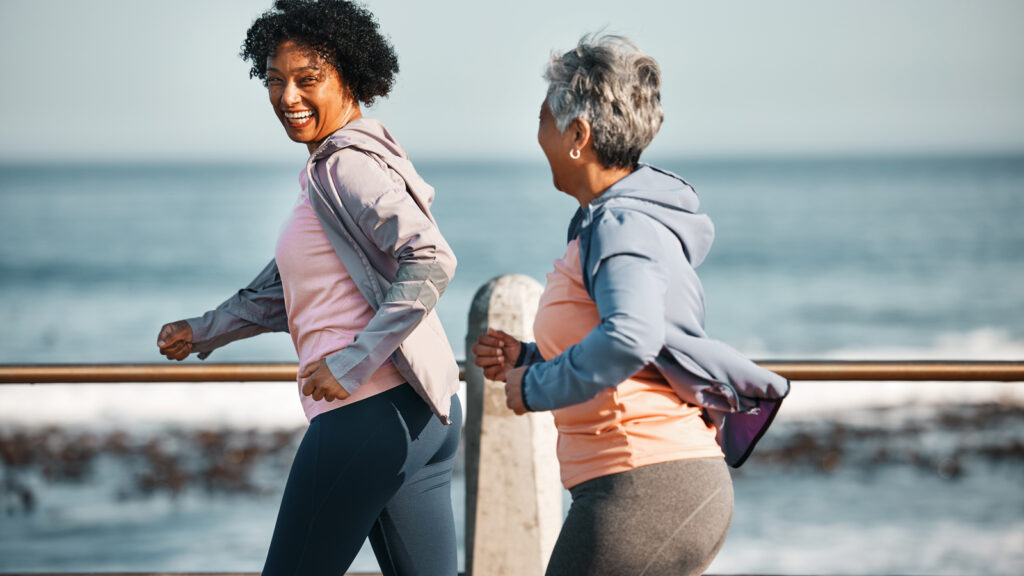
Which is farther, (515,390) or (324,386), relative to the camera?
(324,386)

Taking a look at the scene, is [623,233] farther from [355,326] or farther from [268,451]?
[268,451]

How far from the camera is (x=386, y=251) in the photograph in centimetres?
208

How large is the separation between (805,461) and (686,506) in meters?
11.5

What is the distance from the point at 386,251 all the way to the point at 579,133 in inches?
18.9

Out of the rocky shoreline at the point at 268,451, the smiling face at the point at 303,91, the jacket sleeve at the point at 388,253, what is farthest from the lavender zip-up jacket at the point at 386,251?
the rocky shoreline at the point at 268,451

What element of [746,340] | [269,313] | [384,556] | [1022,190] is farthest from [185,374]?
[1022,190]

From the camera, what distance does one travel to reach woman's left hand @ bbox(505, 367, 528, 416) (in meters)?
1.79

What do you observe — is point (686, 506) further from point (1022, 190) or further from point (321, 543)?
point (1022, 190)

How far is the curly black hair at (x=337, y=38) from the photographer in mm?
2232

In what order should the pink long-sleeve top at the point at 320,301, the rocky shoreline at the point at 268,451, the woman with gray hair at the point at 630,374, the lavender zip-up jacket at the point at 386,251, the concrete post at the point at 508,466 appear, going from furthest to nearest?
the rocky shoreline at the point at 268,451
the concrete post at the point at 508,466
the pink long-sleeve top at the point at 320,301
the lavender zip-up jacket at the point at 386,251
the woman with gray hair at the point at 630,374

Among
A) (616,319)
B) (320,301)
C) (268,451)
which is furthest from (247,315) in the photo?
(268,451)

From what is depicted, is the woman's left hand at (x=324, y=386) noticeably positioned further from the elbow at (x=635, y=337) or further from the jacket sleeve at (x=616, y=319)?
the elbow at (x=635, y=337)

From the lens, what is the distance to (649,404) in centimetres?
184

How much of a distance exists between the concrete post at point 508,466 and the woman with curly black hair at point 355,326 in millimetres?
684
